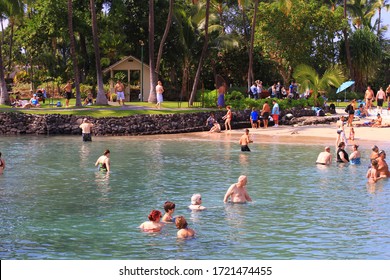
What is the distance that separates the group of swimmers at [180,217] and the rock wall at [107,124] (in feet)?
78.2

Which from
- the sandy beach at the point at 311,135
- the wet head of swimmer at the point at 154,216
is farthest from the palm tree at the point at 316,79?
the wet head of swimmer at the point at 154,216

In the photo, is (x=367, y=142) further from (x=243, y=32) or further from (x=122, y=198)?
(x=243, y=32)

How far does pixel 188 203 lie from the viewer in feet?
78.6

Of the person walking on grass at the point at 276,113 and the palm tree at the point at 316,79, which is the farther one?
the palm tree at the point at 316,79

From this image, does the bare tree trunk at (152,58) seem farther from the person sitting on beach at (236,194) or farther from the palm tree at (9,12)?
the person sitting on beach at (236,194)

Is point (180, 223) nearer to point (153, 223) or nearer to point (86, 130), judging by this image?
point (153, 223)

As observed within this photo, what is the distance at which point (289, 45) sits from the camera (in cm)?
6775

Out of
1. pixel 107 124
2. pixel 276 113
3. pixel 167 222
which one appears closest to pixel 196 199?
pixel 167 222

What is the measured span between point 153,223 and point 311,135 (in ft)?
89.2

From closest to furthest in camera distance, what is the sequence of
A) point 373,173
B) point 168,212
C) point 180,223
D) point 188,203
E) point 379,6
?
A: point 180,223, point 168,212, point 188,203, point 373,173, point 379,6

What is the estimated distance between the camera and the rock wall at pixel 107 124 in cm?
4666

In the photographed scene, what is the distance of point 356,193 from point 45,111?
2820 centimetres

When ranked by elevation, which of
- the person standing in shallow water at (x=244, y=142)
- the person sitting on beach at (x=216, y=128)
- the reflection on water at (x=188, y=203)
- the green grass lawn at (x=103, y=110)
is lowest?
the reflection on water at (x=188, y=203)

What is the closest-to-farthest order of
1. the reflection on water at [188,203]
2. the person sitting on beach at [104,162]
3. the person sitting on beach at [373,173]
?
the reflection on water at [188,203] < the person sitting on beach at [373,173] < the person sitting on beach at [104,162]
